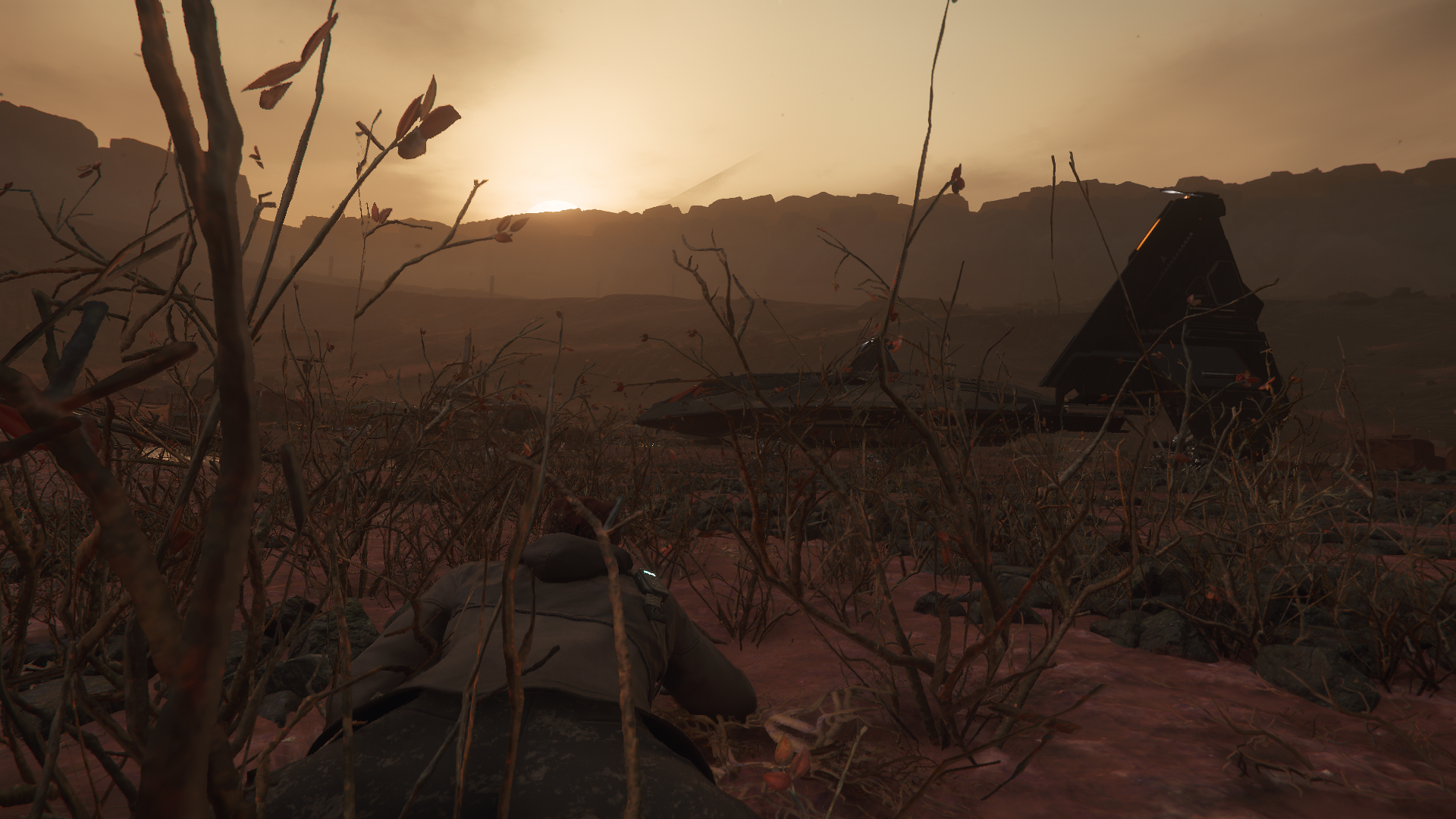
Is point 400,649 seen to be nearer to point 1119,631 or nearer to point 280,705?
point 280,705

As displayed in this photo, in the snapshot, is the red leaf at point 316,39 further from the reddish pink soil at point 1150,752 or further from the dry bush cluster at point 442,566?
the reddish pink soil at point 1150,752

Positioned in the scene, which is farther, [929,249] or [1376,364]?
[929,249]

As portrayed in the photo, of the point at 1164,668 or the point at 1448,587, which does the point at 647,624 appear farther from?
the point at 1448,587

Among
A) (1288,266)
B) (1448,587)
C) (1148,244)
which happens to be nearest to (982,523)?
(1448,587)

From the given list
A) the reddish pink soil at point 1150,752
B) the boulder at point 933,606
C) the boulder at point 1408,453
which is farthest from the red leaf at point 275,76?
the boulder at point 1408,453

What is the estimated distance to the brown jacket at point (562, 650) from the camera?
164 centimetres

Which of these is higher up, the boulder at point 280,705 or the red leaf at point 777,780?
the red leaf at point 777,780

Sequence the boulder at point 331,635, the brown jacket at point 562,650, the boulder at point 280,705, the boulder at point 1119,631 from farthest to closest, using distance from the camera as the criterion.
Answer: the boulder at point 1119,631 → the boulder at point 331,635 → the boulder at point 280,705 → the brown jacket at point 562,650

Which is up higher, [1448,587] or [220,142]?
[220,142]

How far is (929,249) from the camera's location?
365ft

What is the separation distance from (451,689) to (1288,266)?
379 ft

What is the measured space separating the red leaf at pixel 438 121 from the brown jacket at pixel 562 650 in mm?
899

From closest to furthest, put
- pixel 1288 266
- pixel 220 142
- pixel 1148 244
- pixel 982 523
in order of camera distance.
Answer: pixel 220 142 → pixel 982 523 → pixel 1148 244 → pixel 1288 266

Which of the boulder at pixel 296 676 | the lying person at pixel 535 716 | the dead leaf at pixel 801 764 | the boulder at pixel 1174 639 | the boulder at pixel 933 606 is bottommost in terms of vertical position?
the boulder at pixel 933 606
